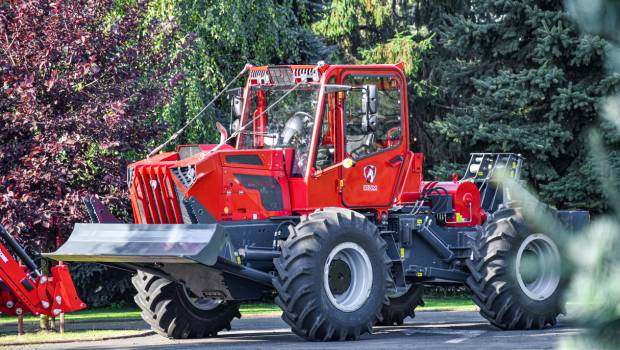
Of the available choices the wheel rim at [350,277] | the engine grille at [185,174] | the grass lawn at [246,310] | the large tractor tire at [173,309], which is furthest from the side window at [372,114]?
the grass lawn at [246,310]

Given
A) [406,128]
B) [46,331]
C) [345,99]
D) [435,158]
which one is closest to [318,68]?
[345,99]

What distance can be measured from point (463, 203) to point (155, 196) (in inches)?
180

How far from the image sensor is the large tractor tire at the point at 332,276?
41.2ft

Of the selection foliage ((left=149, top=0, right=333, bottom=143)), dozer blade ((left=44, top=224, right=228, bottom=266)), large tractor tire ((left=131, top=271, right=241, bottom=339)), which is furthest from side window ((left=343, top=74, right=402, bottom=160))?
foliage ((left=149, top=0, right=333, bottom=143))

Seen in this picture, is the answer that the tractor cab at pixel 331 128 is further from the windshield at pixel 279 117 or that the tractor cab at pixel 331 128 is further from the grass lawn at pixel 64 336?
the grass lawn at pixel 64 336

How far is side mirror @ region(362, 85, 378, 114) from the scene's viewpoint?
13672mm

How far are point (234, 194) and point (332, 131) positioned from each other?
1.52 meters

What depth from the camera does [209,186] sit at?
1341cm

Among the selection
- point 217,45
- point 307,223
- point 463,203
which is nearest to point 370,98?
point 307,223

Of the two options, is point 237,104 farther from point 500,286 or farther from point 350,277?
point 500,286

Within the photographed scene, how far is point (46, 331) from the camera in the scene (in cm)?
1644

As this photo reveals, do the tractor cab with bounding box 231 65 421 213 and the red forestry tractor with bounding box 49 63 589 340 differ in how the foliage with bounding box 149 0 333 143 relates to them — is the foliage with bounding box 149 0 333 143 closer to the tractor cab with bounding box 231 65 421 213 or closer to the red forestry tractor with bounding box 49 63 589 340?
the tractor cab with bounding box 231 65 421 213

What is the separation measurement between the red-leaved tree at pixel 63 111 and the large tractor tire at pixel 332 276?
14.4ft

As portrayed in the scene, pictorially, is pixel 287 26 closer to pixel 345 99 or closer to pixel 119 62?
pixel 119 62
